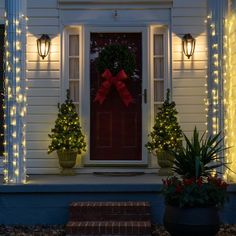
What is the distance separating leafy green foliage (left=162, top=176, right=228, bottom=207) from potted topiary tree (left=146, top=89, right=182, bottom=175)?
7.61 feet

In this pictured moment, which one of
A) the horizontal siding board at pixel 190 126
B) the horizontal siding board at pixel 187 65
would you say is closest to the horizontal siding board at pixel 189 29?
the horizontal siding board at pixel 187 65

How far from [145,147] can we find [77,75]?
5.40 feet

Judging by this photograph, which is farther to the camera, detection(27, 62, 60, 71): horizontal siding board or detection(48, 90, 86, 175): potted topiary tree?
detection(27, 62, 60, 71): horizontal siding board

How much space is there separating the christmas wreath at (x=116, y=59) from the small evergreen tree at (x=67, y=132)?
2.80ft

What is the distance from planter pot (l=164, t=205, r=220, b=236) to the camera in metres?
5.91

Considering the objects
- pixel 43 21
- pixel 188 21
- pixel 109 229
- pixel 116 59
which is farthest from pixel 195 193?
pixel 43 21

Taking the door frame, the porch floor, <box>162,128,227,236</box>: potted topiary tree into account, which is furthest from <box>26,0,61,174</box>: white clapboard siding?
<box>162,128,227,236</box>: potted topiary tree

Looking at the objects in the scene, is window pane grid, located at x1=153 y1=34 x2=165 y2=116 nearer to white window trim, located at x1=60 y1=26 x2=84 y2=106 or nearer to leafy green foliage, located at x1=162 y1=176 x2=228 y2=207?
white window trim, located at x1=60 y1=26 x2=84 y2=106

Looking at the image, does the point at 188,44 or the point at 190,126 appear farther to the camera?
the point at 190,126

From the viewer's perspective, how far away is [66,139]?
336 inches

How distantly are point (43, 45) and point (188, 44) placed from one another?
7.71 ft

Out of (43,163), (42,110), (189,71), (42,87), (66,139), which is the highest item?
(189,71)

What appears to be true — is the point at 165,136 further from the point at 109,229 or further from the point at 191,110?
the point at 109,229

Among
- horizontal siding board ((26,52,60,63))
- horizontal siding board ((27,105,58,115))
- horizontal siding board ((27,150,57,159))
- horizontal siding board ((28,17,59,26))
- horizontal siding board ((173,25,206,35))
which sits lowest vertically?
horizontal siding board ((27,150,57,159))
